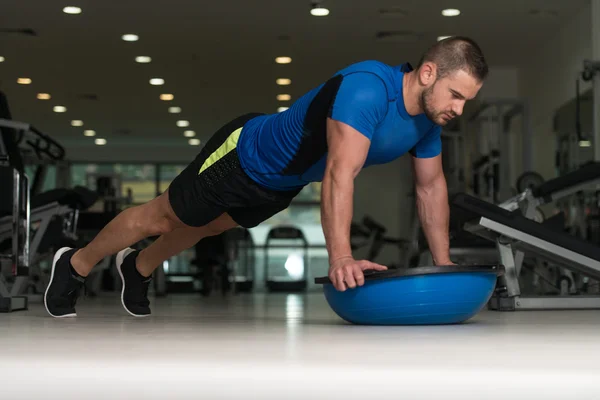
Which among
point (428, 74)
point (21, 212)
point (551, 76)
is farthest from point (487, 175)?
point (428, 74)

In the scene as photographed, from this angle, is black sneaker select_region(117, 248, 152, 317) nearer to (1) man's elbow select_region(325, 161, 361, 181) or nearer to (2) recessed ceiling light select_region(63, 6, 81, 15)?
(1) man's elbow select_region(325, 161, 361, 181)

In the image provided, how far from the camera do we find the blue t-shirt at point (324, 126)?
2.03 metres

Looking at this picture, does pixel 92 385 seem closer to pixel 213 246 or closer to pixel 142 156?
pixel 213 246

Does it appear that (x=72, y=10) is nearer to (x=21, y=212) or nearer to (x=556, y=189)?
(x=21, y=212)

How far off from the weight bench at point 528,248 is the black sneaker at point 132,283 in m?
1.28

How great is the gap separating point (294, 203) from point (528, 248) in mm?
10318

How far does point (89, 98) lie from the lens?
1016 cm

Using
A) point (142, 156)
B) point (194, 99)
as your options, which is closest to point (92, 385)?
point (194, 99)

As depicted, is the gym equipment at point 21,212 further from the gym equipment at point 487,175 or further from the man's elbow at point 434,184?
the gym equipment at point 487,175

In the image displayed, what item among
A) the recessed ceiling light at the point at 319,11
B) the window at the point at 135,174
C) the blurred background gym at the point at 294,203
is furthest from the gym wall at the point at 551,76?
the window at the point at 135,174

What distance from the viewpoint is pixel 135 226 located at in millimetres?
2461

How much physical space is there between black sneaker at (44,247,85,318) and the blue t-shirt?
0.78 meters

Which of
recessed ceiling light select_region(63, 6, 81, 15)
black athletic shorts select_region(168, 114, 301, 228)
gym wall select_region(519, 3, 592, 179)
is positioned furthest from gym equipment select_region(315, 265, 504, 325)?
recessed ceiling light select_region(63, 6, 81, 15)

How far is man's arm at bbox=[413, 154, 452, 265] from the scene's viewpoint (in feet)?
7.91
